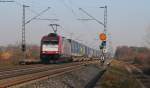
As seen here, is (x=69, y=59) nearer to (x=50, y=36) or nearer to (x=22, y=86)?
(x=50, y=36)

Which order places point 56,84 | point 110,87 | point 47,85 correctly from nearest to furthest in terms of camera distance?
point 47,85 → point 56,84 → point 110,87

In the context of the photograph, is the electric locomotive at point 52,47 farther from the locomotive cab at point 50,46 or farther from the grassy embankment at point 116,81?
the grassy embankment at point 116,81

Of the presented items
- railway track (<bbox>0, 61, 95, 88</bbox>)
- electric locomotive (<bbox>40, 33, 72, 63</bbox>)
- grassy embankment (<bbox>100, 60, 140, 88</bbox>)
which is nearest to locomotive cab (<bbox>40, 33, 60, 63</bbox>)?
electric locomotive (<bbox>40, 33, 72, 63</bbox>)

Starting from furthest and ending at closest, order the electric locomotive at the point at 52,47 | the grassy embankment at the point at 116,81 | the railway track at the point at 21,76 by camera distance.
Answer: the electric locomotive at the point at 52,47 < the grassy embankment at the point at 116,81 < the railway track at the point at 21,76

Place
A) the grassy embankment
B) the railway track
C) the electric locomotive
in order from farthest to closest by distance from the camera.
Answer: the electric locomotive, the grassy embankment, the railway track

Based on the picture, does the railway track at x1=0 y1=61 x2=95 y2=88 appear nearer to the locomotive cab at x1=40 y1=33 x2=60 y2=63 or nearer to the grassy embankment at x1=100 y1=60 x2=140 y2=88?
the grassy embankment at x1=100 y1=60 x2=140 y2=88

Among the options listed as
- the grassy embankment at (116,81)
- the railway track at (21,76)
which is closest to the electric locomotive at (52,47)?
the grassy embankment at (116,81)

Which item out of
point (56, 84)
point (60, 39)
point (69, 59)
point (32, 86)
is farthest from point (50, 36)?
point (32, 86)

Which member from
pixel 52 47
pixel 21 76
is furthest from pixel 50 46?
pixel 21 76

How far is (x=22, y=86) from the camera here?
1720cm

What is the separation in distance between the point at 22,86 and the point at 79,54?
198 feet

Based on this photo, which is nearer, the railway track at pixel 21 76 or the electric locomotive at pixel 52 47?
the railway track at pixel 21 76

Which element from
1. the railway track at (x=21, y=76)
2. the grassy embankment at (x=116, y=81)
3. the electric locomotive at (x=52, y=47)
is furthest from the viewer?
the electric locomotive at (x=52, y=47)

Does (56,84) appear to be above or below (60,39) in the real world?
below
